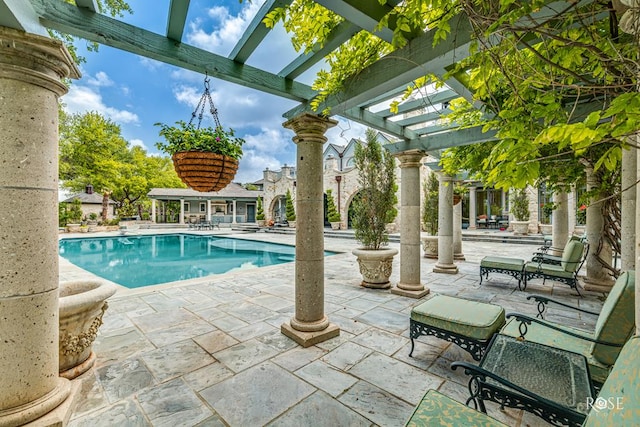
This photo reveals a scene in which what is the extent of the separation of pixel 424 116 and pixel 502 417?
4078 millimetres

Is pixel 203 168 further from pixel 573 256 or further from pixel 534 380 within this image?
pixel 573 256

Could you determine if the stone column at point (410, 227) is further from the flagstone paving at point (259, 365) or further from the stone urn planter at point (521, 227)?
the stone urn planter at point (521, 227)

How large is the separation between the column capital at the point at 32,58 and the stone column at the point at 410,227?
4.56 metres

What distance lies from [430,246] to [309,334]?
6.69m

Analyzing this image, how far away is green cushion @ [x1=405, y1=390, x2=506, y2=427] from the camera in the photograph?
4.58 feet

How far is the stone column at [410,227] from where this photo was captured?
16.4ft

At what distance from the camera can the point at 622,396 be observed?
3.51 feet

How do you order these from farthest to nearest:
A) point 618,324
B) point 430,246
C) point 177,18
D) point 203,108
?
point 430,246
point 203,108
point 177,18
point 618,324

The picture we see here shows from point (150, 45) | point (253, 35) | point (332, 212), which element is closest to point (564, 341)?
point (253, 35)

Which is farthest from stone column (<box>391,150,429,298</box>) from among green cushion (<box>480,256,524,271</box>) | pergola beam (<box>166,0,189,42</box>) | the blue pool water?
A: the blue pool water

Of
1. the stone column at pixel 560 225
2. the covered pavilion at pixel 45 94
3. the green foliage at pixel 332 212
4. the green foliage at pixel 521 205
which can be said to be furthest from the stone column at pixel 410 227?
the green foliage at pixel 332 212

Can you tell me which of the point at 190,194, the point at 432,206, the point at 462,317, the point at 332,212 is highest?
the point at 190,194

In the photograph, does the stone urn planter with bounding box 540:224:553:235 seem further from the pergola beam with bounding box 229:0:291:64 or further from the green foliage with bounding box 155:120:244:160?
the pergola beam with bounding box 229:0:291:64

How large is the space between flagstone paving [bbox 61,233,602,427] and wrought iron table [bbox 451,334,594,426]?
0.39 metres
